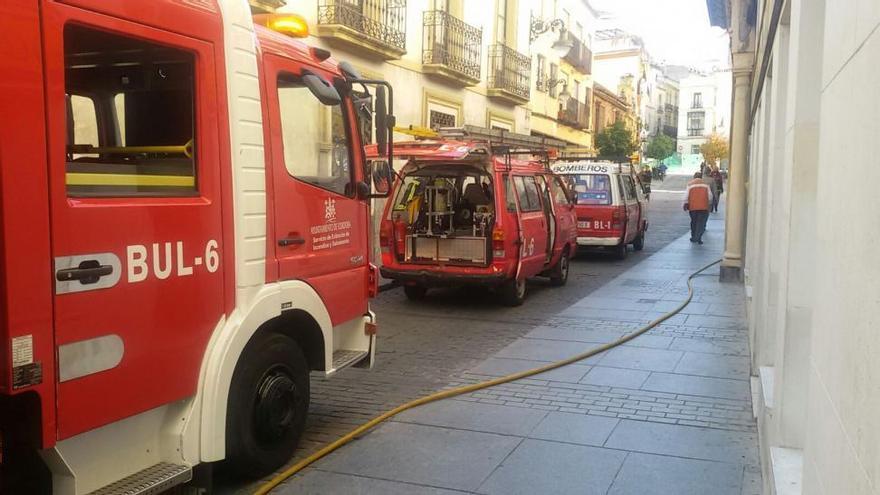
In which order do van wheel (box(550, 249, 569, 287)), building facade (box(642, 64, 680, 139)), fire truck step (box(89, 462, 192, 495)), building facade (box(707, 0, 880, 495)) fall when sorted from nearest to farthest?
building facade (box(707, 0, 880, 495)) → fire truck step (box(89, 462, 192, 495)) → van wheel (box(550, 249, 569, 287)) → building facade (box(642, 64, 680, 139))

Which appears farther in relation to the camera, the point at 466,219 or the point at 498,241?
the point at 466,219

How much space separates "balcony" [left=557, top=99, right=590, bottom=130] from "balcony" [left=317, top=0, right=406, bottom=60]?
14365 millimetres

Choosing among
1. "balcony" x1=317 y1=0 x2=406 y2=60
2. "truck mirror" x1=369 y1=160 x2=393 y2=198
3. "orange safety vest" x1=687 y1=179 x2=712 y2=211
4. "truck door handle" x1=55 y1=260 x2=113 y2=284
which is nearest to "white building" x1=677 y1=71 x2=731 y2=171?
"orange safety vest" x1=687 y1=179 x2=712 y2=211

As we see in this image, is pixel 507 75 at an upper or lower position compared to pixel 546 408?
upper

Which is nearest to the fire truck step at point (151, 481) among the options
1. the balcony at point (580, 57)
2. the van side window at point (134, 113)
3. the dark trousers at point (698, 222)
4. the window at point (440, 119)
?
the van side window at point (134, 113)

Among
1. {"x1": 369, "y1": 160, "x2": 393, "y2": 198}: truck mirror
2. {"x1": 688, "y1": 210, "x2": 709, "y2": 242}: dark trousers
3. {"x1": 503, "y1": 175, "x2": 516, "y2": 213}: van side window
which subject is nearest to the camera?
{"x1": 369, "y1": 160, "x2": 393, "y2": 198}: truck mirror

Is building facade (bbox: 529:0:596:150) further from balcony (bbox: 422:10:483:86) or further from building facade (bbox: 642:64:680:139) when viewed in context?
building facade (bbox: 642:64:680:139)

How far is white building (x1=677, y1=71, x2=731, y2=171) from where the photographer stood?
294 feet

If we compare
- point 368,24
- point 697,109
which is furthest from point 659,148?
point 368,24

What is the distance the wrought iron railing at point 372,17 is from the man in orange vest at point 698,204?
324 inches

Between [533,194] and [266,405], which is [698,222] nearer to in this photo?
[533,194]

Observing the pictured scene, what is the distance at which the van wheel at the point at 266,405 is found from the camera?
436cm

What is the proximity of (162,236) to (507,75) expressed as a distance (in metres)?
17.7

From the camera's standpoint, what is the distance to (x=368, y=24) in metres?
13.6
